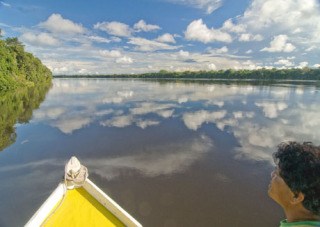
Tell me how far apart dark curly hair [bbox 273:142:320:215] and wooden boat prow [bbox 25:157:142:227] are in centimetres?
334

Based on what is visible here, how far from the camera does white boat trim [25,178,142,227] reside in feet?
15.2

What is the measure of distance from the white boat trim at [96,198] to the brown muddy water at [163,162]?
5.56 ft

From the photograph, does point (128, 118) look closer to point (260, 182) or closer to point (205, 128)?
point (205, 128)

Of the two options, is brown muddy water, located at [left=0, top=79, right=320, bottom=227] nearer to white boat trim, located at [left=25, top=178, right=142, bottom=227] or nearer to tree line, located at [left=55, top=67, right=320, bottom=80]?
white boat trim, located at [left=25, top=178, right=142, bottom=227]

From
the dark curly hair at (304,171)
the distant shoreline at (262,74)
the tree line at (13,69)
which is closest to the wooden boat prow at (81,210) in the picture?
the dark curly hair at (304,171)

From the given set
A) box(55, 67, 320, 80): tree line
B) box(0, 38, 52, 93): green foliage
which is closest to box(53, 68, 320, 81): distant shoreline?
box(55, 67, 320, 80): tree line

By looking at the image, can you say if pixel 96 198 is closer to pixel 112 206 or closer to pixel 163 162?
pixel 112 206

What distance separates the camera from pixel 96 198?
17.9 feet

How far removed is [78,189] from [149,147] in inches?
285

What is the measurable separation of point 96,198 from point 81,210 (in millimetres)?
363

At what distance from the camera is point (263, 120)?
732 inches

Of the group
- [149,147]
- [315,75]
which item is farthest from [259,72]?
[149,147]

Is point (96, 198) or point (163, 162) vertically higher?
point (96, 198)

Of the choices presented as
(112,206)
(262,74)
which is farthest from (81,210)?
(262,74)
